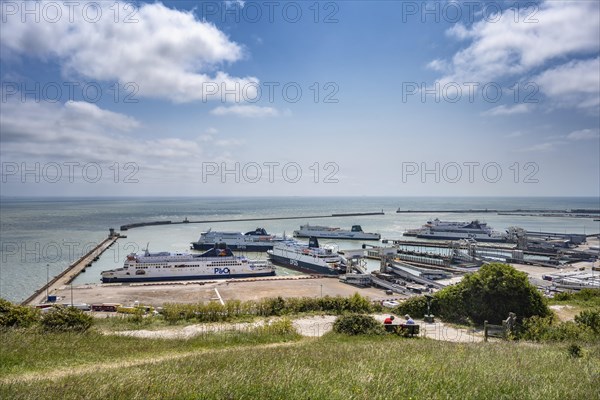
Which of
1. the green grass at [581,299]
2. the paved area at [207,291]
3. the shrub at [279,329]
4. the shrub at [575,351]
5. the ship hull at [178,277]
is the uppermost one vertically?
the shrub at [575,351]

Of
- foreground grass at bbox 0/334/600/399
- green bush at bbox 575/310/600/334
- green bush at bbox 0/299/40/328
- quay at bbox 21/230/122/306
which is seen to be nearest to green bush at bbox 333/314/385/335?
foreground grass at bbox 0/334/600/399

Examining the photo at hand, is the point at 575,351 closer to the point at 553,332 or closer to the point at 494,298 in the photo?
the point at 553,332

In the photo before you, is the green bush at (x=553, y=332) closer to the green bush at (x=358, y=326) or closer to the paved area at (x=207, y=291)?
Result: the green bush at (x=358, y=326)

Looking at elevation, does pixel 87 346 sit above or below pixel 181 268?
above

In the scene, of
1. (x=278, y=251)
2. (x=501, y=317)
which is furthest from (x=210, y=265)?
(x=501, y=317)

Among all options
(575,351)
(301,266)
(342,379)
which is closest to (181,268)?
(301,266)

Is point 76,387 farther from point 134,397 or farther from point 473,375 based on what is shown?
point 473,375

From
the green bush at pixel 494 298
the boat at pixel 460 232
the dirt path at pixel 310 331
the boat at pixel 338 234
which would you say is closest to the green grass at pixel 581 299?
the green bush at pixel 494 298
